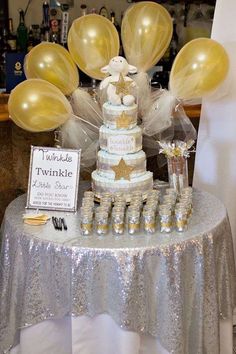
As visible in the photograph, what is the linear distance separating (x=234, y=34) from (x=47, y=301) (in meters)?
1.21

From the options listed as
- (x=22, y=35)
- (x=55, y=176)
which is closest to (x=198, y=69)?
(x=55, y=176)

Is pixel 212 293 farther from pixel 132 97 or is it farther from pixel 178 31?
pixel 178 31

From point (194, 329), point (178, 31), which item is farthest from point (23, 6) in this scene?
point (194, 329)

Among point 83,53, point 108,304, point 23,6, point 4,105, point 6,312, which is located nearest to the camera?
point 108,304

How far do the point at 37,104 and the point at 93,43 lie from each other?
0.99 feet

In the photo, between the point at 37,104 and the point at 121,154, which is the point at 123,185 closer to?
the point at 121,154

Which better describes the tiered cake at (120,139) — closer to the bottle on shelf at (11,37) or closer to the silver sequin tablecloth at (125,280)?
the silver sequin tablecloth at (125,280)

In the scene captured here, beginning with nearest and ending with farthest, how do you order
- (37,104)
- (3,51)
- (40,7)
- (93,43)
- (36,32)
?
(37,104)
(93,43)
(3,51)
(36,32)
(40,7)

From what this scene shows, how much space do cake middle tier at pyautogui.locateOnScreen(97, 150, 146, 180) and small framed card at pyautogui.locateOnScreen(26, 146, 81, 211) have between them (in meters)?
0.08

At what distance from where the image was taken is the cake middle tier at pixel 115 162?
5.92ft

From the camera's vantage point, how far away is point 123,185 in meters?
1.83

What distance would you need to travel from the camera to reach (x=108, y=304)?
1610 millimetres

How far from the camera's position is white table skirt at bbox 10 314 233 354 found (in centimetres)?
162

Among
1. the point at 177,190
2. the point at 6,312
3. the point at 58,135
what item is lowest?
the point at 6,312
